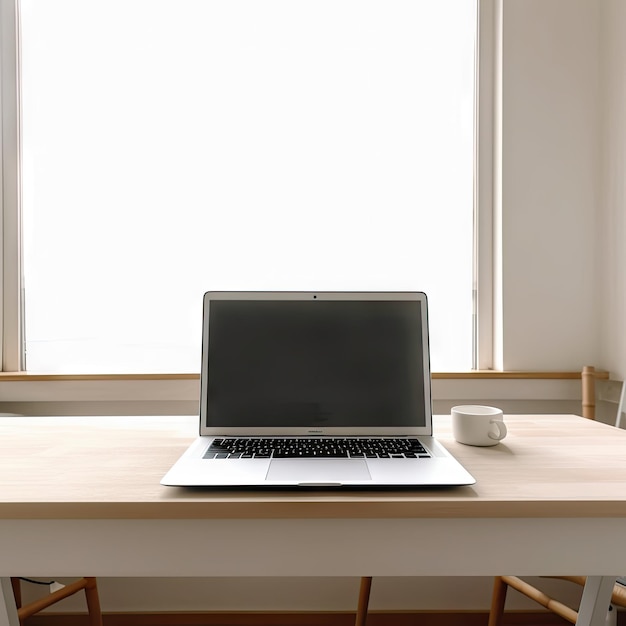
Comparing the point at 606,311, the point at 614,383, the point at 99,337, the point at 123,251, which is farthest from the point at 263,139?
the point at 614,383

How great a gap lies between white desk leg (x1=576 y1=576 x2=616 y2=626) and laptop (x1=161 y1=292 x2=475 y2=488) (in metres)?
0.41

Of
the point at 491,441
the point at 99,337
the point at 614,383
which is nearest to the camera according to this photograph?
the point at 491,441

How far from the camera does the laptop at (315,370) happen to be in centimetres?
104

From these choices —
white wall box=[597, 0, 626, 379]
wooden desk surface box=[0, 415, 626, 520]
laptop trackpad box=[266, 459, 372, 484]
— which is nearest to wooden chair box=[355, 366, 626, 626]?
white wall box=[597, 0, 626, 379]

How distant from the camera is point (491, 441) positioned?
993 mm

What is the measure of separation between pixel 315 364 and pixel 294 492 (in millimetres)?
340

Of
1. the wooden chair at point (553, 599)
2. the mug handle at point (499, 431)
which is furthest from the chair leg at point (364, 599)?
the mug handle at point (499, 431)

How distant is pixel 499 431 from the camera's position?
38.8 inches

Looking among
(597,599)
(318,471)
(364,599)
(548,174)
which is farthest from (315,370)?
(548,174)

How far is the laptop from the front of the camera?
104cm

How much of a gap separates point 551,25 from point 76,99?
1.61m

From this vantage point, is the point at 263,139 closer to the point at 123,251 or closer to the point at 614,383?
the point at 123,251

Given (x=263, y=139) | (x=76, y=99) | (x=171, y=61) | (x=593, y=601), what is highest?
(x=171, y=61)

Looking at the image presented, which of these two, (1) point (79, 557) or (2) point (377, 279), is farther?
(2) point (377, 279)
